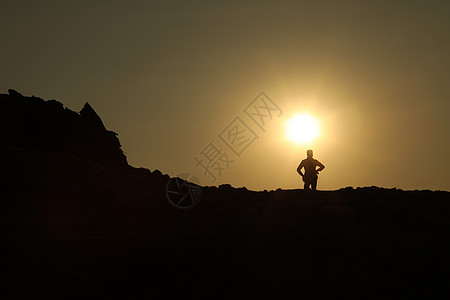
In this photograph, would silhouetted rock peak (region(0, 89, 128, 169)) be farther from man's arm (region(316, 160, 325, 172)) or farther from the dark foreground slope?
man's arm (region(316, 160, 325, 172))

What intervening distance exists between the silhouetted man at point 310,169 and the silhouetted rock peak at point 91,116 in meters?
15.0

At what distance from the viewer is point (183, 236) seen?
11.9m

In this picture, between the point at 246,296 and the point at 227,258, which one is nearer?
the point at 246,296

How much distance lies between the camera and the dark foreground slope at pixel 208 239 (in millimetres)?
10023

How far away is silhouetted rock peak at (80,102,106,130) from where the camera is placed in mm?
28859

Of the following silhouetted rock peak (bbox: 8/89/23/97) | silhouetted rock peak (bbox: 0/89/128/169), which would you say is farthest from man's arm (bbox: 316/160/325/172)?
silhouetted rock peak (bbox: 8/89/23/97)

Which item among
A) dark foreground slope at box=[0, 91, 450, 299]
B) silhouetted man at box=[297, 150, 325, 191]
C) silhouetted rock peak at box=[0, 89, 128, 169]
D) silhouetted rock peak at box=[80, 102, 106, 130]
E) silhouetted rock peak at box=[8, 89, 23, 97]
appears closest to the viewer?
dark foreground slope at box=[0, 91, 450, 299]

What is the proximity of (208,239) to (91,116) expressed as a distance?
19.1m

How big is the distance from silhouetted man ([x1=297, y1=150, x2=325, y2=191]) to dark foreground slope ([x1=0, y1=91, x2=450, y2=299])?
4.47ft

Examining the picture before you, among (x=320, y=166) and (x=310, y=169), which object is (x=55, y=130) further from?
(x=320, y=166)

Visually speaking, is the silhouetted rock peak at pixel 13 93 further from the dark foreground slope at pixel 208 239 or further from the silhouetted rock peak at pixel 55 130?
the dark foreground slope at pixel 208 239

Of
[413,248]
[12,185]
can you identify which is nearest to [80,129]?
[12,185]

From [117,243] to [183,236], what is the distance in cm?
160

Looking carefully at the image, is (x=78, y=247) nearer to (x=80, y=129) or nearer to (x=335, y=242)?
(x=335, y=242)
